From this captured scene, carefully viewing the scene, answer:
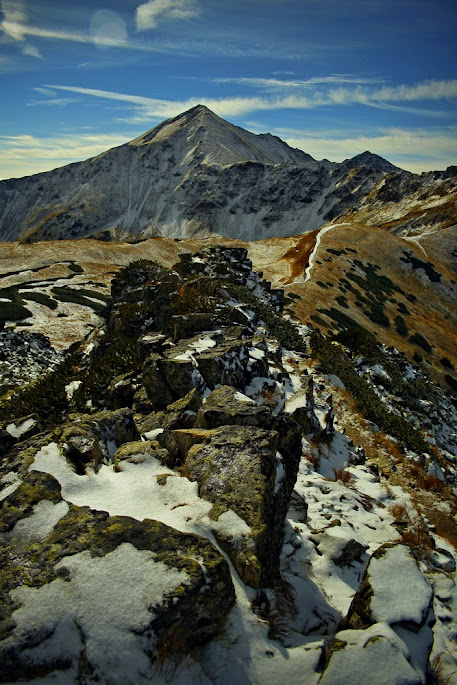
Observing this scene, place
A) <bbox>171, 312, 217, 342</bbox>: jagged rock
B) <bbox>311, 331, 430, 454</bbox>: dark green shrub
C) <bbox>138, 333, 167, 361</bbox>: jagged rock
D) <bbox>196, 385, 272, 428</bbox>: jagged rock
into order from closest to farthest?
<bbox>196, 385, 272, 428</bbox>: jagged rock
<bbox>138, 333, 167, 361</bbox>: jagged rock
<bbox>171, 312, 217, 342</bbox>: jagged rock
<bbox>311, 331, 430, 454</bbox>: dark green shrub

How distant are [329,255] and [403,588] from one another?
6401 centimetres

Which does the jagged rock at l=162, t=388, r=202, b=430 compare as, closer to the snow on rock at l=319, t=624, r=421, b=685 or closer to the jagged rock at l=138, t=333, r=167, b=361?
the jagged rock at l=138, t=333, r=167, b=361

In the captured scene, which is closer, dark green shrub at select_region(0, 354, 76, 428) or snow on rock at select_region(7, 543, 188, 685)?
snow on rock at select_region(7, 543, 188, 685)

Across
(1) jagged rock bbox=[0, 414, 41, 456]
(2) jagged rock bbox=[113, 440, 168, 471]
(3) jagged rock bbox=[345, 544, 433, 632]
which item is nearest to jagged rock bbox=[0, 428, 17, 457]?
(1) jagged rock bbox=[0, 414, 41, 456]

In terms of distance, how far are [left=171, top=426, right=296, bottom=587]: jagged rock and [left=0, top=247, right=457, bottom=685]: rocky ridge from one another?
A: 0.11 ft

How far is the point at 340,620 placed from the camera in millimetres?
6395

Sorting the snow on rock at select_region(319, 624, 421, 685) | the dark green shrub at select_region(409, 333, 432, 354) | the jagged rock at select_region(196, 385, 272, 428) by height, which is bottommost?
the dark green shrub at select_region(409, 333, 432, 354)

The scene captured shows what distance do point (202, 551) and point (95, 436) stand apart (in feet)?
14.0

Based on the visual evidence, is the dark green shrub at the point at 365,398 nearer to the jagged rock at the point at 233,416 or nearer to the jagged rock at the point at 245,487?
the jagged rock at the point at 233,416

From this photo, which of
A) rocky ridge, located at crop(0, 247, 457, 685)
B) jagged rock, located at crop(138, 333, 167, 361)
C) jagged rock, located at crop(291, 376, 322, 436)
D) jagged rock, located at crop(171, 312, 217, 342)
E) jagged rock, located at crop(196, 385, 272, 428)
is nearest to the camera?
rocky ridge, located at crop(0, 247, 457, 685)

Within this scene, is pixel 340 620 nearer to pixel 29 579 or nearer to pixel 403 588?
pixel 403 588

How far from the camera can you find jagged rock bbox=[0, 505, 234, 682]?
4504 millimetres

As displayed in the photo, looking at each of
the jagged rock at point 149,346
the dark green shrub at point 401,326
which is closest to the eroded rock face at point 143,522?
the jagged rock at point 149,346

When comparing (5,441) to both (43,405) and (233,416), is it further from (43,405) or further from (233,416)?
(233,416)
